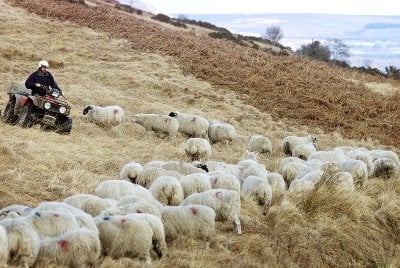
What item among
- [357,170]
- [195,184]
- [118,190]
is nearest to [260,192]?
[195,184]

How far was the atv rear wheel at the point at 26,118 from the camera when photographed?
1348cm

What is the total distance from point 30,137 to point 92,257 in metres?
7.13

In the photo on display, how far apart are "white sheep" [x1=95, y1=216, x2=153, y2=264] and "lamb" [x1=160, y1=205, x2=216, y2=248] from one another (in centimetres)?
84

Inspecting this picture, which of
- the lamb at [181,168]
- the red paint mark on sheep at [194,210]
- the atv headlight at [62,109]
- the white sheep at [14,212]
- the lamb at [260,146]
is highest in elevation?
the atv headlight at [62,109]

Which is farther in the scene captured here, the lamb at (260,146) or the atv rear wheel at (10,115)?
the lamb at (260,146)

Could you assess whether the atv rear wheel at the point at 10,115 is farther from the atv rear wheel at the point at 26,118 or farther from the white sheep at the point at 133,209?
the white sheep at the point at 133,209

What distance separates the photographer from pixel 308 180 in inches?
424

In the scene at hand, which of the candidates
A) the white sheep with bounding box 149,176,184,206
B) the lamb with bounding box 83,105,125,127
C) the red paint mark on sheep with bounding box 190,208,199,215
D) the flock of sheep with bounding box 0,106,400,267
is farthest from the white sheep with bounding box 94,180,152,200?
the lamb with bounding box 83,105,125,127

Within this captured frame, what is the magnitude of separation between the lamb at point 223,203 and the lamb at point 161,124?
6.77 metres

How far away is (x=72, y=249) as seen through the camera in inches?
244

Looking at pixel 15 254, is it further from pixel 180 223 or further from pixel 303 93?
pixel 303 93

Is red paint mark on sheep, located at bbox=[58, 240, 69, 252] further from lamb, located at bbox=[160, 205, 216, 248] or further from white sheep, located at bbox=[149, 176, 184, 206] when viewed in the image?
white sheep, located at bbox=[149, 176, 184, 206]

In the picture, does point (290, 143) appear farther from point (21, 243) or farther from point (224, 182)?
point (21, 243)

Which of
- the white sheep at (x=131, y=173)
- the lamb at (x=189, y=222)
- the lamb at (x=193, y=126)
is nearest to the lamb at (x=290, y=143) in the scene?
the lamb at (x=193, y=126)
